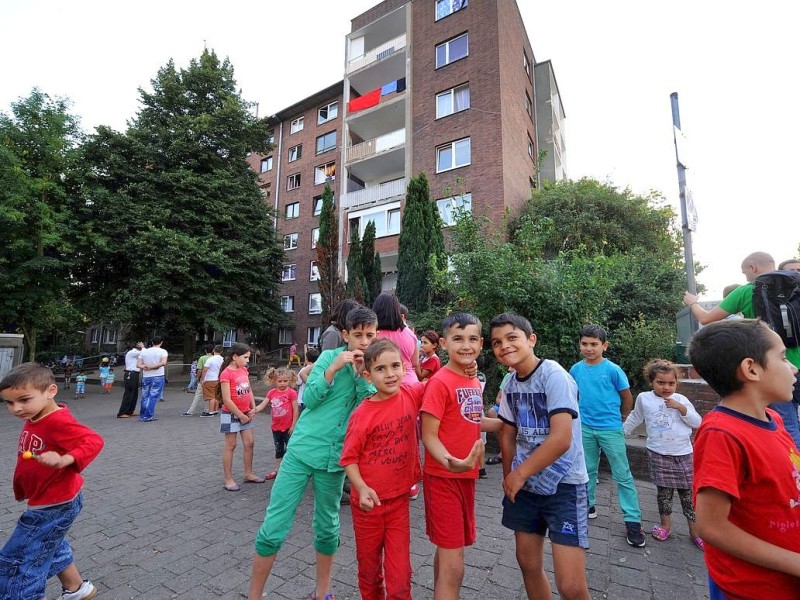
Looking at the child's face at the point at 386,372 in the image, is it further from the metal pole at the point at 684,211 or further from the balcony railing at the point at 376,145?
the balcony railing at the point at 376,145

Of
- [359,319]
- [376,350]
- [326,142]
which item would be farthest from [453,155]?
[376,350]

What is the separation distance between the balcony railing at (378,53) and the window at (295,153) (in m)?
9.03

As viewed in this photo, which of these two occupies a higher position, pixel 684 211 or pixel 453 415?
pixel 684 211

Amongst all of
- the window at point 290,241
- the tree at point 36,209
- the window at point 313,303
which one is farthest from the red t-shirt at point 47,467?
the window at point 290,241

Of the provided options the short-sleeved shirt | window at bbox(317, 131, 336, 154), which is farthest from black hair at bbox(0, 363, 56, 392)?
window at bbox(317, 131, 336, 154)

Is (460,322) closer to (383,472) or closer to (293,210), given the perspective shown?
(383,472)

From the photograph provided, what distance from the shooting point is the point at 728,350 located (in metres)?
1.53

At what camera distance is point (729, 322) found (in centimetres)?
160

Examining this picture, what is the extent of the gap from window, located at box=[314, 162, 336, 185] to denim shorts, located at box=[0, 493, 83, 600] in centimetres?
2856

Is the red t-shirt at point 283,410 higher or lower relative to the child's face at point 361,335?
lower

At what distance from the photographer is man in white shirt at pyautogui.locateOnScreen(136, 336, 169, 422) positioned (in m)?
9.78

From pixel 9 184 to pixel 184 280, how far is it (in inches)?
264

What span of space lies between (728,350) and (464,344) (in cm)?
124

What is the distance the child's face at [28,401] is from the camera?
2400 millimetres
